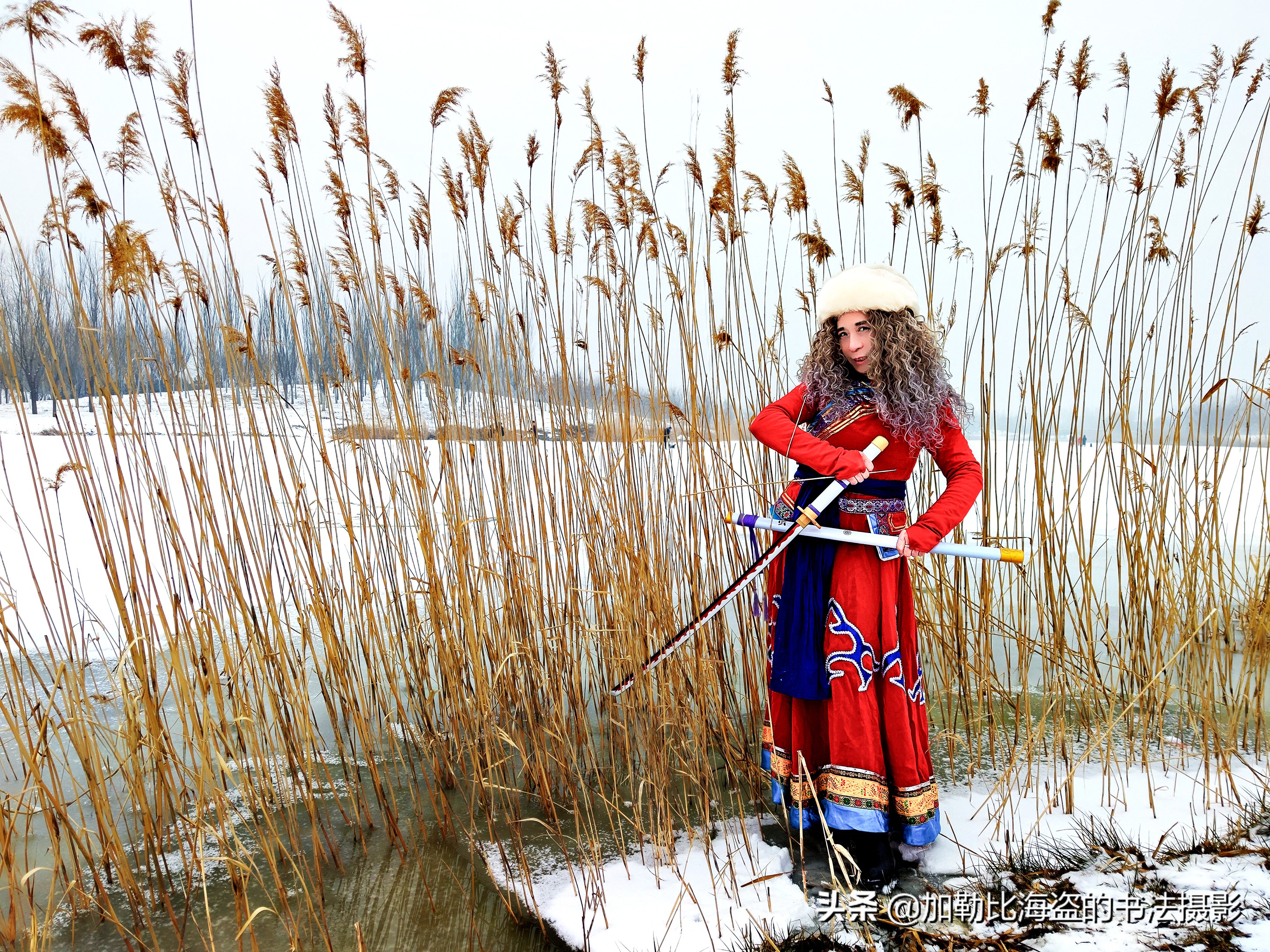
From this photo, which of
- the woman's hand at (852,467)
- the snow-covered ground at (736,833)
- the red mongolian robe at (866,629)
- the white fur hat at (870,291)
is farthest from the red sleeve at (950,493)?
the snow-covered ground at (736,833)

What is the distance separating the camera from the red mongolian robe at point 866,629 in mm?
1576

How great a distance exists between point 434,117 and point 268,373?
0.76m

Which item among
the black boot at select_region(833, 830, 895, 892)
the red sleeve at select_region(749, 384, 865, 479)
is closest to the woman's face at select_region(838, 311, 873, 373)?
the red sleeve at select_region(749, 384, 865, 479)

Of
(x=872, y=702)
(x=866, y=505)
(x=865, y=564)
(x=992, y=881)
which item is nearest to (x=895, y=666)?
(x=872, y=702)

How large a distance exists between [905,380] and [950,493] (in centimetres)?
23

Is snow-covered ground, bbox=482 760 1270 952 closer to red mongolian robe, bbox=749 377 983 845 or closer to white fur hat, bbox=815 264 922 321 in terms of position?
red mongolian robe, bbox=749 377 983 845

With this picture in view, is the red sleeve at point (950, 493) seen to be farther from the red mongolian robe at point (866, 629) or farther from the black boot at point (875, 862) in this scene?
the black boot at point (875, 862)

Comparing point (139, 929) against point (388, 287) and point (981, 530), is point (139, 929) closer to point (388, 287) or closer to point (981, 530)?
point (388, 287)

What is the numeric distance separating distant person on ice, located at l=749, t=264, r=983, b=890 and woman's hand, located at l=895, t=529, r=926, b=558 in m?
0.02

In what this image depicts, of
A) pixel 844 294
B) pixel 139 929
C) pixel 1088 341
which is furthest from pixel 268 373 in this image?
pixel 1088 341

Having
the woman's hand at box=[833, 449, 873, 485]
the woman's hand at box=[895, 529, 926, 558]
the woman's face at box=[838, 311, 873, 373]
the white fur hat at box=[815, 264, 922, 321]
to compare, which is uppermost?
the white fur hat at box=[815, 264, 922, 321]

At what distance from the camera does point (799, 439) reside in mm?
1583

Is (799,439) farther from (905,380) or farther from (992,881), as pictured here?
(992,881)

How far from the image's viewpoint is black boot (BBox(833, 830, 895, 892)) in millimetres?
1592
